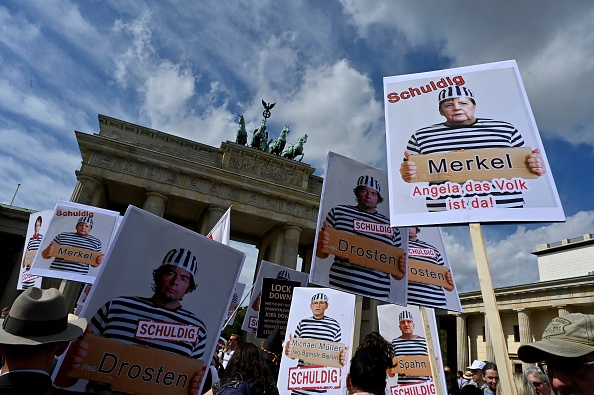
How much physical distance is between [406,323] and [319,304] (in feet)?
4.88

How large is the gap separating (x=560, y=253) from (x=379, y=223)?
45256mm

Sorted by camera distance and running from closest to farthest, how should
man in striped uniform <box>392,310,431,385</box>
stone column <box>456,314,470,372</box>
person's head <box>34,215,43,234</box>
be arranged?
man in striped uniform <box>392,310,431,385</box>
person's head <box>34,215,43,234</box>
stone column <box>456,314,470,372</box>

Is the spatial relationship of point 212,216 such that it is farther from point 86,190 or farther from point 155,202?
point 86,190

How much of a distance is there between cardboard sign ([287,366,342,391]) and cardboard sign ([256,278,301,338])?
1.92m

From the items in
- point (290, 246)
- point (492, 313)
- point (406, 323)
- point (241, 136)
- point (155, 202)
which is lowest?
point (492, 313)

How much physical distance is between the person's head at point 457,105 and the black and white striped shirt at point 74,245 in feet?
24.8

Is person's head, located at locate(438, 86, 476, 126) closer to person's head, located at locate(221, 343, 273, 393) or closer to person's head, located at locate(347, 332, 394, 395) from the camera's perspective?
person's head, located at locate(347, 332, 394, 395)

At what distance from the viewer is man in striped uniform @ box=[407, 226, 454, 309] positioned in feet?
16.8

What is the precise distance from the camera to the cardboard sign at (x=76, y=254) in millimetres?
7871

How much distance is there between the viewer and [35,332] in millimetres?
1936

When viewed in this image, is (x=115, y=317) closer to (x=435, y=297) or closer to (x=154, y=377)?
(x=154, y=377)

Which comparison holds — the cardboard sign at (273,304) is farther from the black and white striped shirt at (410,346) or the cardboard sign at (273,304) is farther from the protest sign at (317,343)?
the black and white striped shirt at (410,346)

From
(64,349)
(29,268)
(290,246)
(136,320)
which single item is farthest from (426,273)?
(290,246)

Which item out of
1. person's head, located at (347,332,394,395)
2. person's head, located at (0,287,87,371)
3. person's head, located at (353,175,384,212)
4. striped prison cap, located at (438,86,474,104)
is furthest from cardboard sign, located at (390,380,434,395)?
person's head, located at (0,287,87,371)
